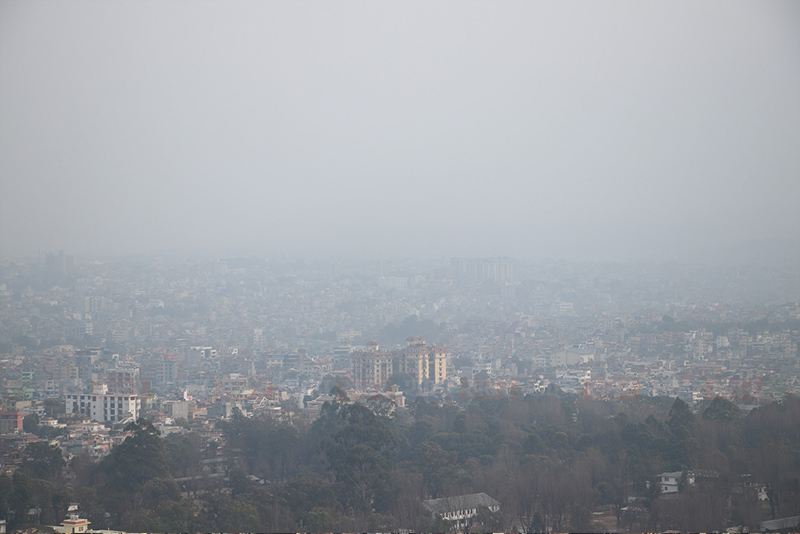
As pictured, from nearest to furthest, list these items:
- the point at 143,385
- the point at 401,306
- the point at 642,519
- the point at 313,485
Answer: the point at 642,519, the point at 313,485, the point at 143,385, the point at 401,306

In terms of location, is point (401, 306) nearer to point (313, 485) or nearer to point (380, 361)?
point (380, 361)

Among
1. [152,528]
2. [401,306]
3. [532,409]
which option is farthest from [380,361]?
[401,306]

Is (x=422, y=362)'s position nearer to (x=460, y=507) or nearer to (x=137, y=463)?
(x=137, y=463)

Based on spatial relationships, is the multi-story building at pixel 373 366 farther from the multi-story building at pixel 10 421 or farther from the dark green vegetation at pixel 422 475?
the dark green vegetation at pixel 422 475

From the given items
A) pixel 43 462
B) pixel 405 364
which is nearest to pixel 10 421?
pixel 43 462

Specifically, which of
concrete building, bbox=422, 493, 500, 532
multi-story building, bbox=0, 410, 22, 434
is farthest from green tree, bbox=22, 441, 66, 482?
concrete building, bbox=422, 493, 500, 532
